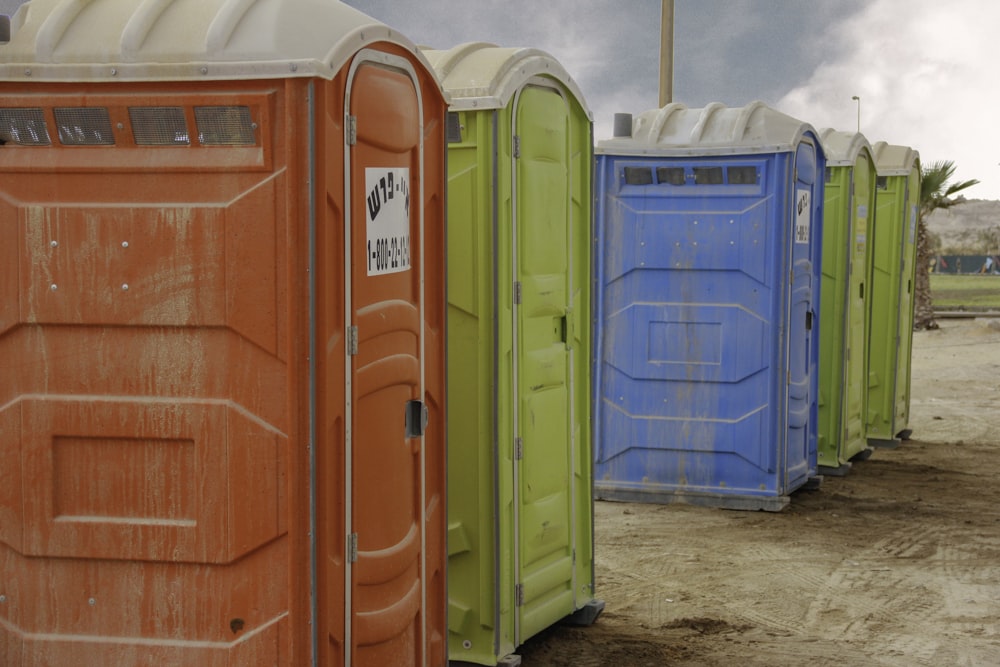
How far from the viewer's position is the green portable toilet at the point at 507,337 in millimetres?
4980

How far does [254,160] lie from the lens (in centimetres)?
345

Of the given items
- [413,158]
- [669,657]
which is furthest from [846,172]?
[413,158]

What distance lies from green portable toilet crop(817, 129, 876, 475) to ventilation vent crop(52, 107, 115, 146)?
704cm

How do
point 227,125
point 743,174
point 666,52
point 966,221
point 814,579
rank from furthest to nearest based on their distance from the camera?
point 966,221 → point 666,52 → point 743,174 → point 814,579 → point 227,125

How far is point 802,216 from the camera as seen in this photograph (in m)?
8.46

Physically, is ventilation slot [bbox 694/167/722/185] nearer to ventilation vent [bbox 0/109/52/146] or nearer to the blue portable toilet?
the blue portable toilet

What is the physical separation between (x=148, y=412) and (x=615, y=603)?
3365 millimetres

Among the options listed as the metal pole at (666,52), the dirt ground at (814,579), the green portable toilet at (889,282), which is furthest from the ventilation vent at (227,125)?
the metal pole at (666,52)

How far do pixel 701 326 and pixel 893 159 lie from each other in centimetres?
398

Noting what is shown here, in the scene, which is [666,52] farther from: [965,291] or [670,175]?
[965,291]

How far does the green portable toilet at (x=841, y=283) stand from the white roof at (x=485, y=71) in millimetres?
5021

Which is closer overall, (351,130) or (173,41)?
(173,41)

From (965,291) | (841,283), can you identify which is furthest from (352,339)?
(965,291)

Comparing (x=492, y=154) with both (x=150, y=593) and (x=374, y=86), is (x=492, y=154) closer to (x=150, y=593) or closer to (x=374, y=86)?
(x=374, y=86)
